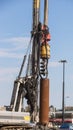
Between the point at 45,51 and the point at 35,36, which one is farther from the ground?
the point at 35,36

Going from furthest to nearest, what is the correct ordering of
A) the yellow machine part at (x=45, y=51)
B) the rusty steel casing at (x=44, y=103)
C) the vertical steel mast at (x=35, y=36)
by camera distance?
the vertical steel mast at (x=35, y=36) → the yellow machine part at (x=45, y=51) → the rusty steel casing at (x=44, y=103)

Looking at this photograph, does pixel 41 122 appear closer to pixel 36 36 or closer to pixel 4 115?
pixel 36 36

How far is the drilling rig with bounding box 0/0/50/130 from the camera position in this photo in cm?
4925

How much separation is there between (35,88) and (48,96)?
259 centimetres

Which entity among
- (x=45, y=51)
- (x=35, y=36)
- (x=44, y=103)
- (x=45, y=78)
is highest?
(x=35, y=36)

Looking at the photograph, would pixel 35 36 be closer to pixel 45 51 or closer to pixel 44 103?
pixel 45 51

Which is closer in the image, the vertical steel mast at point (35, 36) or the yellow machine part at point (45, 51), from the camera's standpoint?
the yellow machine part at point (45, 51)

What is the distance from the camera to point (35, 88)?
51.3 m

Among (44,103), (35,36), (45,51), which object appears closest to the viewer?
(44,103)

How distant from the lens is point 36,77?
168 ft

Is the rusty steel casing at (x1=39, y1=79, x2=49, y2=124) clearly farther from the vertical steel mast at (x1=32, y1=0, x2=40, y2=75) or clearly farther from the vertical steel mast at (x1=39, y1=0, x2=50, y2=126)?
the vertical steel mast at (x1=32, y1=0, x2=40, y2=75)

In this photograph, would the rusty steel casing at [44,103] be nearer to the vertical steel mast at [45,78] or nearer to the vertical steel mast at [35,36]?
the vertical steel mast at [45,78]

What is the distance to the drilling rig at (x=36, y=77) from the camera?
1939 inches

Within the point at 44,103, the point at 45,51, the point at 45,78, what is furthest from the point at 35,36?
the point at 44,103
